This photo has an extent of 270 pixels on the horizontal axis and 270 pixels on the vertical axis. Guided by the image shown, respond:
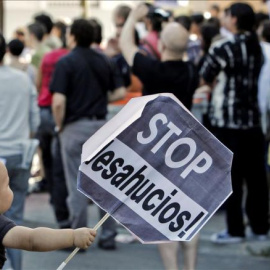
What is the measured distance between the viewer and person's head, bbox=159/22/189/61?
7.90 m

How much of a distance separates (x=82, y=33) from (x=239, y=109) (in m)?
1.49

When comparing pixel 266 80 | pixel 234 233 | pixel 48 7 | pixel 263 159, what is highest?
pixel 266 80

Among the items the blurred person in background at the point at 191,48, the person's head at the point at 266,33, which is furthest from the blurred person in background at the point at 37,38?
the person's head at the point at 266,33

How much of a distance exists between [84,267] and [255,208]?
184 cm

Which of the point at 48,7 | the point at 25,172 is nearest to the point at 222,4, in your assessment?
the point at 48,7

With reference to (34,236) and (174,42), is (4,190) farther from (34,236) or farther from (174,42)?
(174,42)

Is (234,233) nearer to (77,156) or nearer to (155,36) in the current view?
(77,156)

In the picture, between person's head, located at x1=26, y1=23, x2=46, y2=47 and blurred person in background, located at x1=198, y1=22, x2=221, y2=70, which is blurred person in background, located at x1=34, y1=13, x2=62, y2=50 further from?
blurred person in background, located at x1=198, y1=22, x2=221, y2=70

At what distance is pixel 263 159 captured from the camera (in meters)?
9.55

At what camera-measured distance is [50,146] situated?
11570mm

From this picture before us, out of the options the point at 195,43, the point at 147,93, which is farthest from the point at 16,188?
the point at 195,43

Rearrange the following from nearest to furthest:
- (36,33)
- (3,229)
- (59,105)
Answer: (3,229)
(59,105)
(36,33)

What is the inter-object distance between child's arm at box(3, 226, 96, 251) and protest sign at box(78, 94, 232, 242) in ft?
1.09

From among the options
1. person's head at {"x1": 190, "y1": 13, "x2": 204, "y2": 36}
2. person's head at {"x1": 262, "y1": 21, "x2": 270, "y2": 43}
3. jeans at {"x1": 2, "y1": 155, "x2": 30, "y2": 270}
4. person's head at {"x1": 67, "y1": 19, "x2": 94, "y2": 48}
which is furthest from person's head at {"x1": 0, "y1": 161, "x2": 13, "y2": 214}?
person's head at {"x1": 190, "y1": 13, "x2": 204, "y2": 36}
